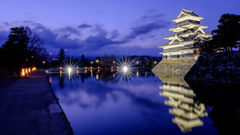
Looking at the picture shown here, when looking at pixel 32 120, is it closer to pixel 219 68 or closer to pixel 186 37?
pixel 219 68

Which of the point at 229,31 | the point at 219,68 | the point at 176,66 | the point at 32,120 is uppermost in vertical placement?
the point at 229,31

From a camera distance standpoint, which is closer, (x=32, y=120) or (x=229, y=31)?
(x=32, y=120)

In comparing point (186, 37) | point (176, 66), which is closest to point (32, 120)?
point (176, 66)

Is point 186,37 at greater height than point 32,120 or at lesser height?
greater

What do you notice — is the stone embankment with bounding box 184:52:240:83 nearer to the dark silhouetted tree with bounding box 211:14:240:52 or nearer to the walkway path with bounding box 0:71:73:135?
the dark silhouetted tree with bounding box 211:14:240:52

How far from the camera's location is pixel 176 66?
33031mm

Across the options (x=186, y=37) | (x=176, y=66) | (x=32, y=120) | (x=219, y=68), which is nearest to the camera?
(x=32, y=120)

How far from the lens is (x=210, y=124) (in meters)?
5.95

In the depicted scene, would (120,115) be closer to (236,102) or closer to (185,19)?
(236,102)

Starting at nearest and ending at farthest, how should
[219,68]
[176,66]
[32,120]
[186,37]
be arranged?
[32,120], [219,68], [176,66], [186,37]

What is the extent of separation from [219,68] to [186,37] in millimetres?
18336

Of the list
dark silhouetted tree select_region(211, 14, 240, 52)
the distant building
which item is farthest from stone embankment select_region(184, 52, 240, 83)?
the distant building

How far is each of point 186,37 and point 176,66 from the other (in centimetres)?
812

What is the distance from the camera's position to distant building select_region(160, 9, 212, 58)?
3172 cm
